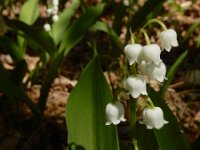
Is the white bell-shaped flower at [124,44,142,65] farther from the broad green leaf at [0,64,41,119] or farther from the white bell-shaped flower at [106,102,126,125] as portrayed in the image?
the broad green leaf at [0,64,41,119]

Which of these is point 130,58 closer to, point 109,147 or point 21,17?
point 109,147

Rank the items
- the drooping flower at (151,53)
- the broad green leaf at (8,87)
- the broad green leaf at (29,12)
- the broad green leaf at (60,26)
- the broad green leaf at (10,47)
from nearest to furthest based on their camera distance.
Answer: the drooping flower at (151,53) → the broad green leaf at (8,87) → the broad green leaf at (10,47) → the broad green leaf at (60,26) → the broad green leaf at (29,12)

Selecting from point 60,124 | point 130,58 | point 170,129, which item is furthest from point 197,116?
point 130,58

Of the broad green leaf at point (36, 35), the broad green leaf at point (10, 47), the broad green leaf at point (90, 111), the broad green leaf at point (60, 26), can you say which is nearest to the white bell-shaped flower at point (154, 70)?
the broad green leaf at point (90, 111)

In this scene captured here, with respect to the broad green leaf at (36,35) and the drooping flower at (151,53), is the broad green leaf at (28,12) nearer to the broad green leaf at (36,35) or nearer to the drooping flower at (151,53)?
the broad green leaf at (36,35)

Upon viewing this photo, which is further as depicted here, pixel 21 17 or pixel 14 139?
pixel 21 17

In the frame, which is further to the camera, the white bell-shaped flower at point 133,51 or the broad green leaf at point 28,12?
the broad green leaf at point 28,12
